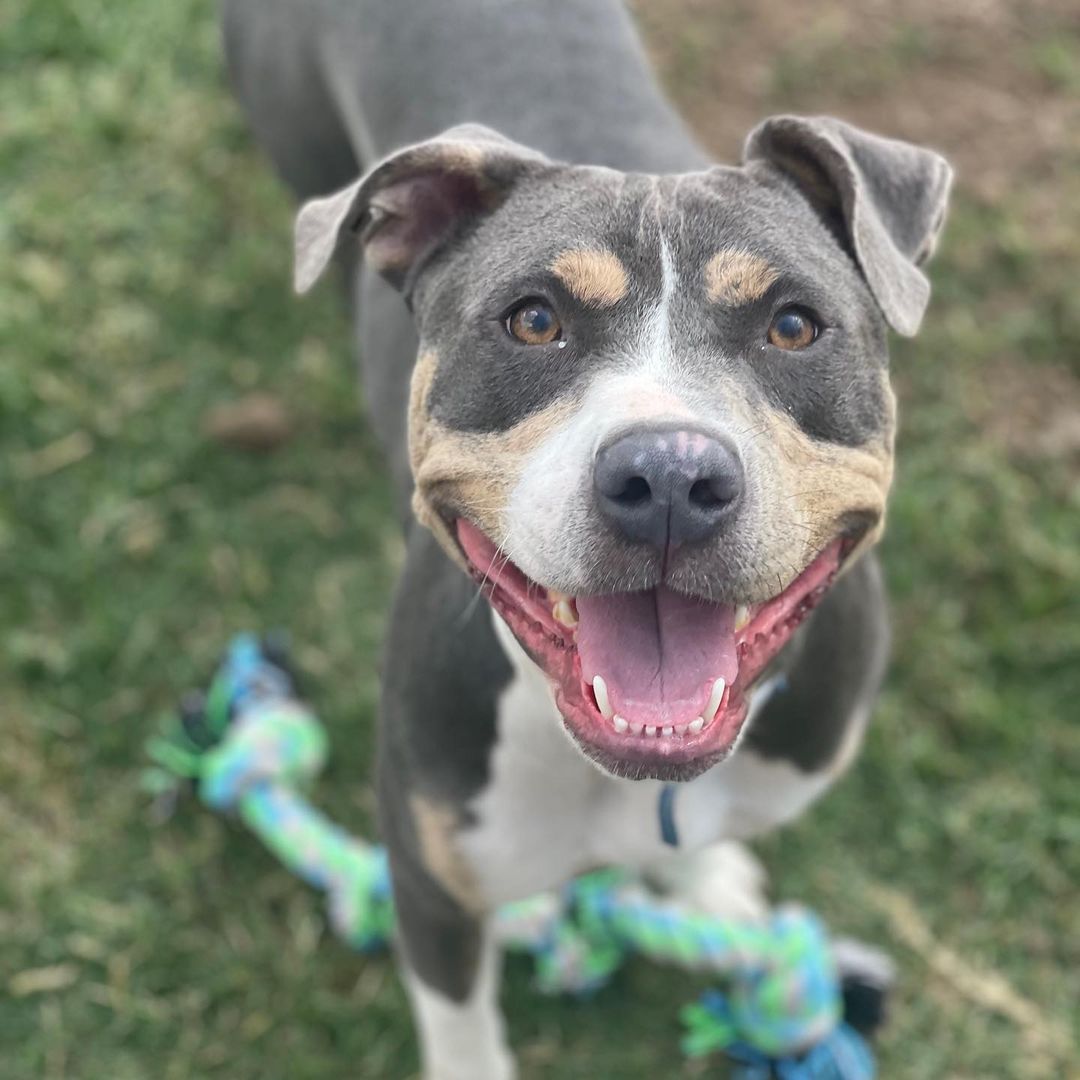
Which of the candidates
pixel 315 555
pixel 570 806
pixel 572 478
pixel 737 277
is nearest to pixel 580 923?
pixel 570 806

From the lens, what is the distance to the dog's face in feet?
7.55

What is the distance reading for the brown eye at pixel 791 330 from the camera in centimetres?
252

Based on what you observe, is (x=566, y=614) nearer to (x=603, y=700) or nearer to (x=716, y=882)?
(x=603, y=700)

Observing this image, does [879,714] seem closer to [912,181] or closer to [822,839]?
[822,839]

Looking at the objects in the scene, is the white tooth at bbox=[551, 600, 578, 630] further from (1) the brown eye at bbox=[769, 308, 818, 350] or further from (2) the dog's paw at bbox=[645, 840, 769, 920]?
(2) the dog's paw at bbox=[645, 840, 769, 920]

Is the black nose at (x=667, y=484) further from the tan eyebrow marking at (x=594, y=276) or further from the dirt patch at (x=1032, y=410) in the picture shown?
the dirt patch at (x=1032, y=410)

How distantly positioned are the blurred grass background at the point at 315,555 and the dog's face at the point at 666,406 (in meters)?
1.91

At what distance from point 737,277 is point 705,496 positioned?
49 centimetres

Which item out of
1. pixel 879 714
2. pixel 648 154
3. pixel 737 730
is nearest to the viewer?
pixel 737 730

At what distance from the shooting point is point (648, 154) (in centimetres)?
369

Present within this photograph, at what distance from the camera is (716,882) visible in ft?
13.2

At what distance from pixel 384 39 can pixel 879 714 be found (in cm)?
255

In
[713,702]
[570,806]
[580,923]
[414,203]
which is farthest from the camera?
[580,923]

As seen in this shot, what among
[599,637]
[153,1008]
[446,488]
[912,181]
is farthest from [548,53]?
[153,1008]
